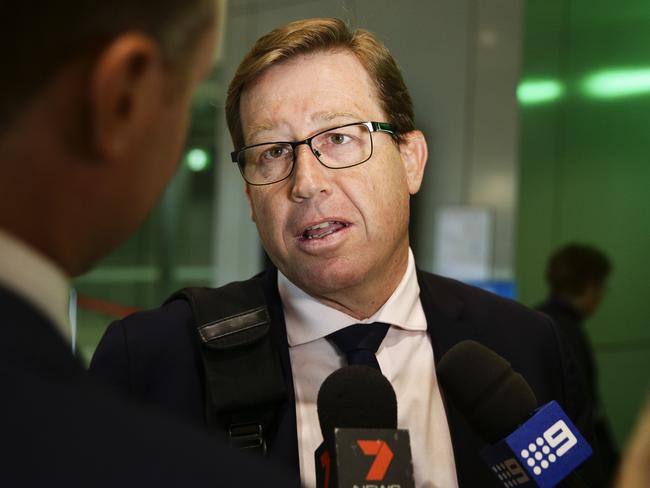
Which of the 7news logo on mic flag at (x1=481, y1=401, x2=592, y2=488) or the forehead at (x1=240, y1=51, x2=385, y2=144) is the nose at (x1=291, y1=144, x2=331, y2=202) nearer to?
the forehead at (x1=240, y1=51, x2=385, y2=144)

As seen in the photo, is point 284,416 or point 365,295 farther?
point 365,295

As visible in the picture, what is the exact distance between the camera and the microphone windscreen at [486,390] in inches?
48.1

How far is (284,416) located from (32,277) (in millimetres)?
955

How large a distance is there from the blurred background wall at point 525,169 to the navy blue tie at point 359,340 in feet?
5.35

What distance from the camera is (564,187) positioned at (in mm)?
4504

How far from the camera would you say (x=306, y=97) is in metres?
1.57

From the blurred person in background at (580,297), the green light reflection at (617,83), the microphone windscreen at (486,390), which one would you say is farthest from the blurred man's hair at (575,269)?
the microphone windscreen at (486,390)

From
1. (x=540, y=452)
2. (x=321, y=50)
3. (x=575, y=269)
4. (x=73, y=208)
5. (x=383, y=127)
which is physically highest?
(x=321, y=50)

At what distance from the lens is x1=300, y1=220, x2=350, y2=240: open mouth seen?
1.56 m

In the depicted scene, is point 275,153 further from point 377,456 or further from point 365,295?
point 377,456

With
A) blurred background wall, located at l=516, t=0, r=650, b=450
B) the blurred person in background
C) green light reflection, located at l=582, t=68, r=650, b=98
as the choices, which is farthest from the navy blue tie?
green light reflection, located at l=582, t=68, r=650, b=98

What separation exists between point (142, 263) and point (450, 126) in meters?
2.74

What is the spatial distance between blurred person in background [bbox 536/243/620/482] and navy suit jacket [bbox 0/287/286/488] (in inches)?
137

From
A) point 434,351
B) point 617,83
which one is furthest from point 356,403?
point 617,83
